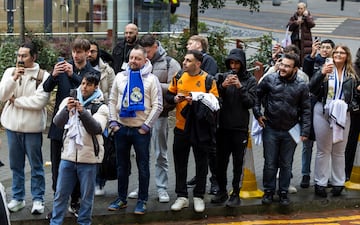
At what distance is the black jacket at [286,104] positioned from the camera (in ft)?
28.7

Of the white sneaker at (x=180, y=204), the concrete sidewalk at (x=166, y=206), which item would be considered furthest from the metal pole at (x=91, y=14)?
the white sneaker at (x=180, y=204)

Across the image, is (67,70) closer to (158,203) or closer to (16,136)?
(16,136)

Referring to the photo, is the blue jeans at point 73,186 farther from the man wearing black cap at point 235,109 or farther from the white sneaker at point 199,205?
the man wearing black cap at point 235,109

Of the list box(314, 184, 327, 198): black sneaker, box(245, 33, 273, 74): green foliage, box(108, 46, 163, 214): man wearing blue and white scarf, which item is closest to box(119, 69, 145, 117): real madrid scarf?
box(108, 46, 163, 214): man wearing blue and white scarf

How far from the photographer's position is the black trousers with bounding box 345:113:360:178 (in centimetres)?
957

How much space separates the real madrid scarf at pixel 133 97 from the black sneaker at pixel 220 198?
4.74 ft

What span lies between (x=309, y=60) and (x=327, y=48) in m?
0.32

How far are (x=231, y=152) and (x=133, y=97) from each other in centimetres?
138

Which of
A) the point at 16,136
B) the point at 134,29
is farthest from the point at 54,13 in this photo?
the point at 16,136

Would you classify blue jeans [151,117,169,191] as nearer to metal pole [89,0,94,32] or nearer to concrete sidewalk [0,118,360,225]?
concrete sidewalk [0,118,360,225]

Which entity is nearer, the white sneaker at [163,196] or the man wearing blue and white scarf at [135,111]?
the man wearing blue and white scarf at [135,111]

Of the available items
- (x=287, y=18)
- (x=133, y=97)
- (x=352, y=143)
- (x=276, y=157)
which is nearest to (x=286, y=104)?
(x=276, y=157)

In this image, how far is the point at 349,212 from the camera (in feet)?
30.2

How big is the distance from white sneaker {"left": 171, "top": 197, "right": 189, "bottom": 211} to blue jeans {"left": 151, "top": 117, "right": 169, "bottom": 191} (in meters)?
0.36
